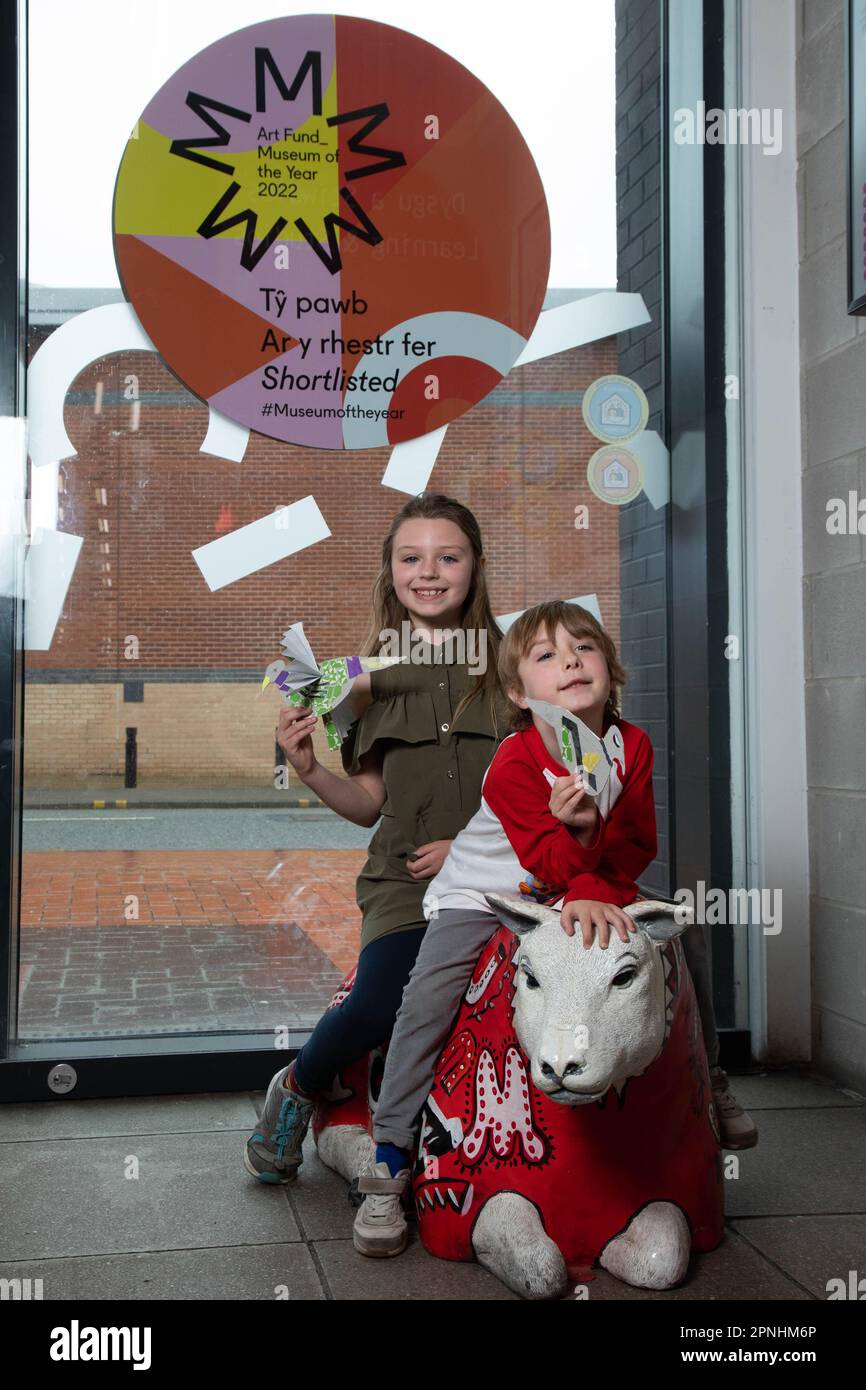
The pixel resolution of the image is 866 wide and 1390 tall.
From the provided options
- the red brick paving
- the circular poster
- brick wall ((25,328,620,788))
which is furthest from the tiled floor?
the circular poster

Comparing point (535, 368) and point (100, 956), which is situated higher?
point (535, 368)

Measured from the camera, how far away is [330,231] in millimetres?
3512

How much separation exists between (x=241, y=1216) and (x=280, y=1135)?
204 millimetres

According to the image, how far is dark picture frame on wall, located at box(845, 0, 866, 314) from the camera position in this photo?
10.6 ft

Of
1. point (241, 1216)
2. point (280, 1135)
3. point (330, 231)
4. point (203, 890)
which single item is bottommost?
point (241, 1216)

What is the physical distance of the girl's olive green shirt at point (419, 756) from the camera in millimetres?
2902

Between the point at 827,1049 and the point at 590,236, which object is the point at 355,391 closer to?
the point at 590,236

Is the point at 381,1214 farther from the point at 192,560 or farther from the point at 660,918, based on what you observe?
the point at 192,560

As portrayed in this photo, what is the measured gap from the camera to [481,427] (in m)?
3.63

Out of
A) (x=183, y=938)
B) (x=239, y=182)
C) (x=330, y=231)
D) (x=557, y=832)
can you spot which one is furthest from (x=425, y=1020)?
(x=239, y=182)

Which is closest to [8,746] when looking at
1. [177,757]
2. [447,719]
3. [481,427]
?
[177,757]

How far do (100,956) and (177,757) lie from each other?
1.88ft

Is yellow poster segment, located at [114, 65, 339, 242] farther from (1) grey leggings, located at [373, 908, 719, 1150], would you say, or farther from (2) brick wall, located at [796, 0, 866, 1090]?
(1) grey leggings, located at [373, 908, 719, 1150]

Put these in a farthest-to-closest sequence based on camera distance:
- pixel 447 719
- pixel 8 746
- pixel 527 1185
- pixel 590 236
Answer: pixel 590 236 < pixel 8 746 < pixel 447 719 < pixel 527 1185
